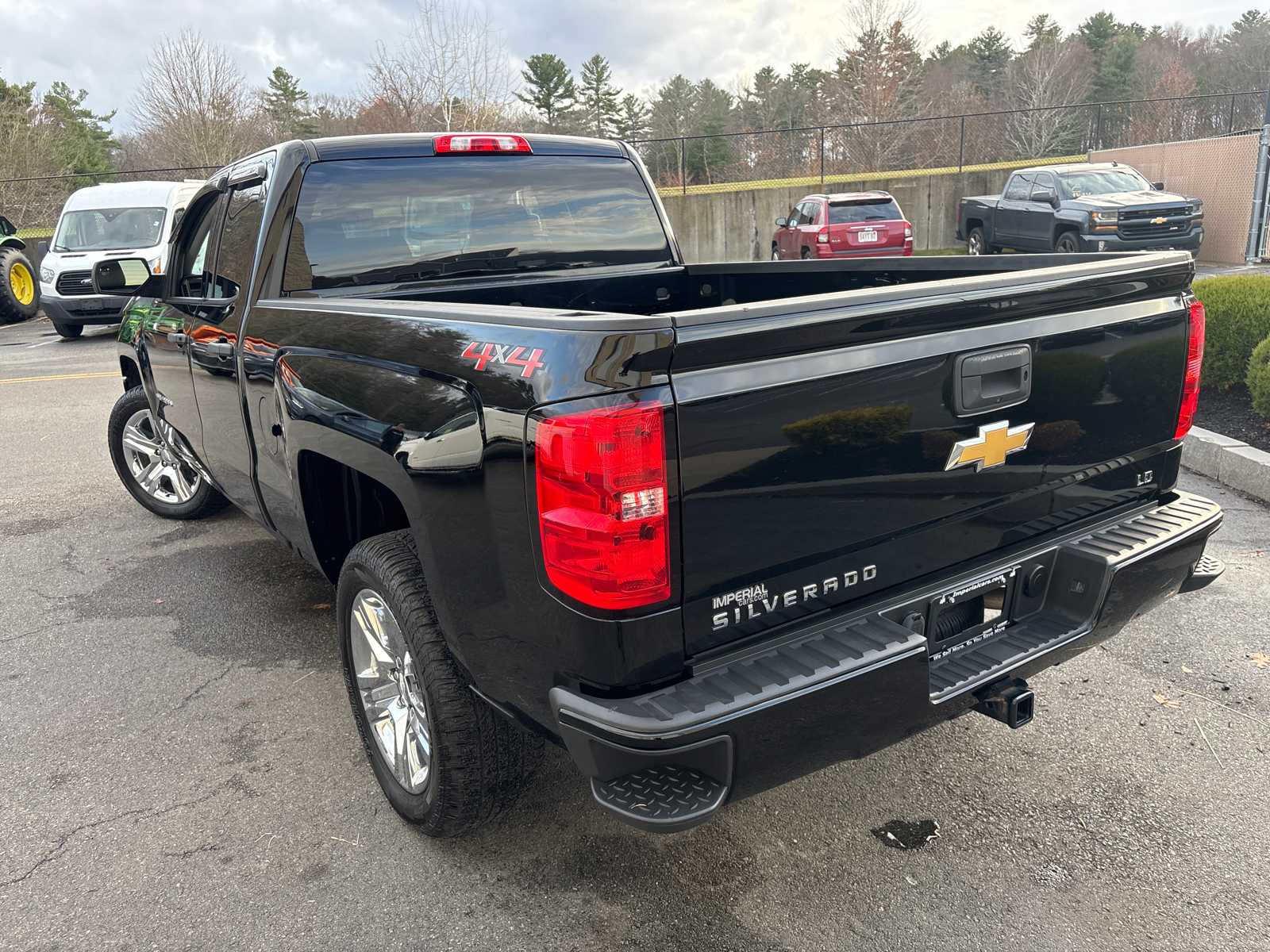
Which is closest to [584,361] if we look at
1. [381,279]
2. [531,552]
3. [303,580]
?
[531,552]

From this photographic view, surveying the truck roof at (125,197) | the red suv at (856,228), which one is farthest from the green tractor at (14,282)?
the red suv at (856,228)

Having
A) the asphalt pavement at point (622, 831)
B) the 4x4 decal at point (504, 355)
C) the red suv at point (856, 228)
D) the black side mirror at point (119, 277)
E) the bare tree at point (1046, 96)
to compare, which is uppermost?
the bare tree at point (1046, 96)

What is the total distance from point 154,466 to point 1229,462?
21.7ft

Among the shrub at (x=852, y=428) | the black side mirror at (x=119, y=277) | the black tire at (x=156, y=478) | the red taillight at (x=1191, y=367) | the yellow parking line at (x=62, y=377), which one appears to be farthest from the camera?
the yellow parking line at (x=62, y=377)

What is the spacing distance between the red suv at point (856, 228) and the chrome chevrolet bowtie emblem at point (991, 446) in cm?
1550

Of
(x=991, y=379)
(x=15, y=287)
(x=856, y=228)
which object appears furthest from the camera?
(x=15, y=287)

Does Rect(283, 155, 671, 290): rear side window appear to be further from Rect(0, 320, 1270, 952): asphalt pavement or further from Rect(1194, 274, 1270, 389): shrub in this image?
Rect(1194, 274, 1270, 389): shrub

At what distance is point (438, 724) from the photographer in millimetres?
2492

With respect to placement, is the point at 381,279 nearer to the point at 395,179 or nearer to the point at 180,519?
the point at 395,179

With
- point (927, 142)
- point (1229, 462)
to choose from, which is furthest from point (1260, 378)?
point (927, 142)

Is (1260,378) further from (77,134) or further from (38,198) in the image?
(77,134)

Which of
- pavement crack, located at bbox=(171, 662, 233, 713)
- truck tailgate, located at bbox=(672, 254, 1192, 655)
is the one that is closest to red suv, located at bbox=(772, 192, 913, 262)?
pavement crack, located at bbox=(171, 662, 233, 713)

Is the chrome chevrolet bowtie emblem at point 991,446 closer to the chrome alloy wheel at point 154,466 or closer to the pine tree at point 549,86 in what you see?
the chrome alloy wheel at point 154,466

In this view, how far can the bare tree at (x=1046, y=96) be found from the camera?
124ft
